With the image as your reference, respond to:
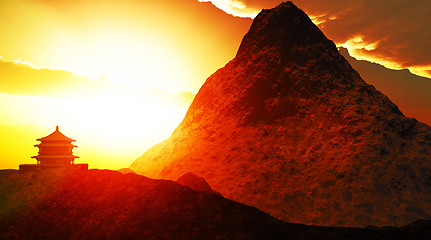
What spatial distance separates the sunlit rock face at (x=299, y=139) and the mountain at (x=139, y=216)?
13847mm

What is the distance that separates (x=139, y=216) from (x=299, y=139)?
23449 millimetres

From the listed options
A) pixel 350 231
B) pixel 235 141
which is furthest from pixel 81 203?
pixel 235 141

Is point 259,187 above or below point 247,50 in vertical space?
below

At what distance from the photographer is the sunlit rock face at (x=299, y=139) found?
24.4 metres

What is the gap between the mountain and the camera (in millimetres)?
9688

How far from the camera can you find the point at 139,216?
34.8ft

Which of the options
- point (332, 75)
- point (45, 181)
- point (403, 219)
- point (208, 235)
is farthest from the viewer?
point (332, 75)

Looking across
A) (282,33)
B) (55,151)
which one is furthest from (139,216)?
(282,33)

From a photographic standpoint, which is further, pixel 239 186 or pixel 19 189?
pixel 239 186

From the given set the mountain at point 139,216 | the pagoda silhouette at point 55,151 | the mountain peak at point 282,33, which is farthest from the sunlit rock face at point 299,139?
the mountain at point 139,216

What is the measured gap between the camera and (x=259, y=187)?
27.2 m

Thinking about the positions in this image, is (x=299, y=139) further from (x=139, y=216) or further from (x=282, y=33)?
(x=139, y=216)

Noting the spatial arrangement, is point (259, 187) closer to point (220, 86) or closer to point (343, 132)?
point (343, 132)

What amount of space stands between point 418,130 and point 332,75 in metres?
10.7
